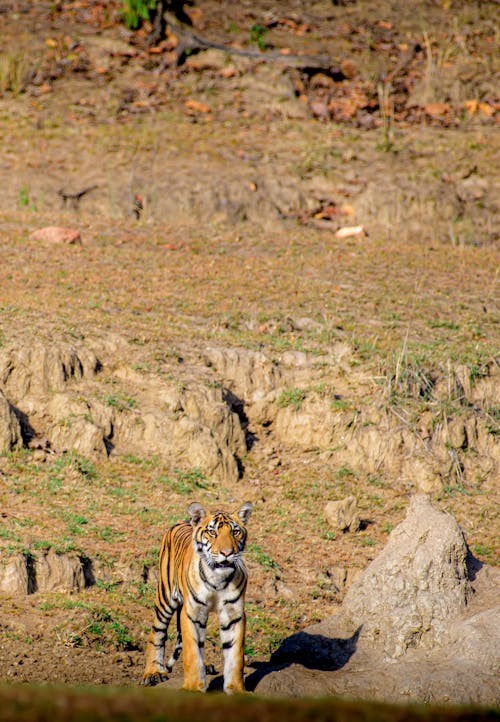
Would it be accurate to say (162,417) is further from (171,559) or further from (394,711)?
(394,711)

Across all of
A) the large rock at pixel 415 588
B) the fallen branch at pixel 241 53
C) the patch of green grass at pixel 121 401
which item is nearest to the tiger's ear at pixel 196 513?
the large rock at pixel 415 588

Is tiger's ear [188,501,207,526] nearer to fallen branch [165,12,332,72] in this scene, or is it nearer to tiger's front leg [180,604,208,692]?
tiger's front leg [180,604,208,692]

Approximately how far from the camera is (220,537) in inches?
258

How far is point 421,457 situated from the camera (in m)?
11.2

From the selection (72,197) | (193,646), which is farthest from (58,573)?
(72,197)

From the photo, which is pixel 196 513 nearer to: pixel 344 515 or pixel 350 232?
pixel 344 515

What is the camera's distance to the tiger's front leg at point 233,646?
21.3 feet

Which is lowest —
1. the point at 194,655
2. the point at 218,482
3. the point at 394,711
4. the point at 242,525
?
the point at 218,482

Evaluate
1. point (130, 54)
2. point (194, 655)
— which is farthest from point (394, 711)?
point (130, 54)

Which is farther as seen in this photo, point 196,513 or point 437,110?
point 437,110

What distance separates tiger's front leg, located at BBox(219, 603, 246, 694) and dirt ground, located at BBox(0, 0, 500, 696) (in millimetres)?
1019

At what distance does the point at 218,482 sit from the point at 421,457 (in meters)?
2.27

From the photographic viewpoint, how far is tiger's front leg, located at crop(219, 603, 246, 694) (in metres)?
6.49

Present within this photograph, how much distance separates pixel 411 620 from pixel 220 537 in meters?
2.04
